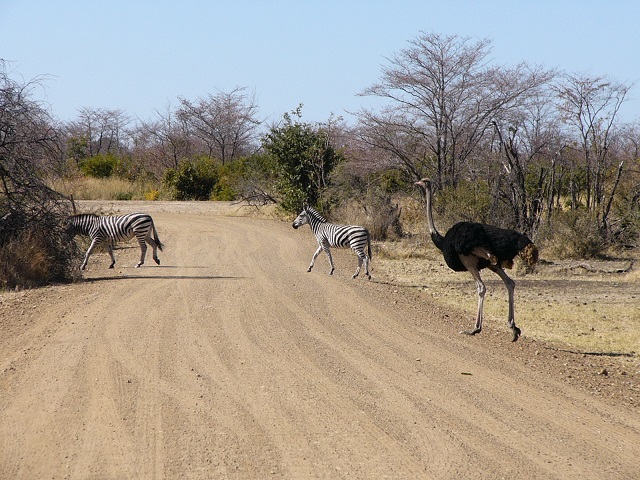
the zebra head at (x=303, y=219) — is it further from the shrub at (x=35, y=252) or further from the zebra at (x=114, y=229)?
the shrub at (x=35, y=252)

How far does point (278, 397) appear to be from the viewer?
800 cm

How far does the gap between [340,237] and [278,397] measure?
1021 cm

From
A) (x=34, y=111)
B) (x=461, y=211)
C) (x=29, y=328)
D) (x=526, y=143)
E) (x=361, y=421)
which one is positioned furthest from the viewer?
(x=526, y=143)

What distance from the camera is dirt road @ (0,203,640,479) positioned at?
6.41 meters

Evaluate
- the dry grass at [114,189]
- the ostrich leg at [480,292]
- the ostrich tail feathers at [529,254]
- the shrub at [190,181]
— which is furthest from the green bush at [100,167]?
the ostrich tail feathers at [529,254]

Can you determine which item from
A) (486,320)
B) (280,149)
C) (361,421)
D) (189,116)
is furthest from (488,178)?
(189,116)

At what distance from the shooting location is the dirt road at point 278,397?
6410 mm

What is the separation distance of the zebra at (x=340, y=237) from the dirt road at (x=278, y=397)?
12.6ft

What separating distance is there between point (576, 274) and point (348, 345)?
36.1ft

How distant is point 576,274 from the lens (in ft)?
65.2

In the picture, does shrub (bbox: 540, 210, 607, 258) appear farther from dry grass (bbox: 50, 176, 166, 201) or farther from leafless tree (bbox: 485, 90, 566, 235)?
dry grass (bbox: 50, 176, 166, 201)

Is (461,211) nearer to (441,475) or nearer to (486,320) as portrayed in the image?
(486,320)

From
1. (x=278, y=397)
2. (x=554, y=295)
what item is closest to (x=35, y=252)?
(x=278, y=397)

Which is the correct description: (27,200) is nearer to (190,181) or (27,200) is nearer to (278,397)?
(278,397)
